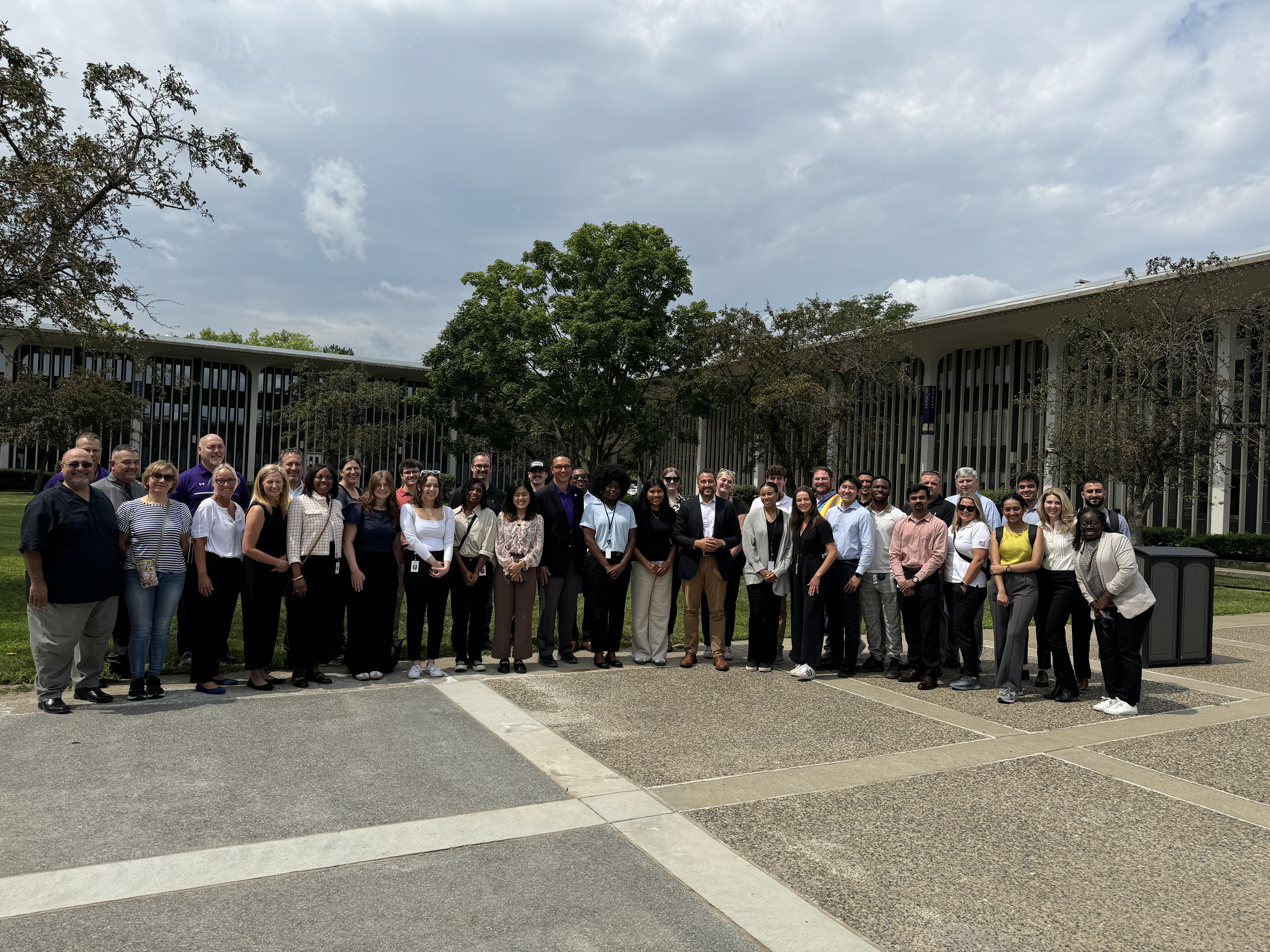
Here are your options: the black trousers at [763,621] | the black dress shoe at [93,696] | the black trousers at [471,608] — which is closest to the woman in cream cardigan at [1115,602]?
the black trousers at [763,621]

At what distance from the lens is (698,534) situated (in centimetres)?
868

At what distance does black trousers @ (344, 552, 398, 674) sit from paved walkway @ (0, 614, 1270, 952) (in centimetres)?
68

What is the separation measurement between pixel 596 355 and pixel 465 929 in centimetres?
2899

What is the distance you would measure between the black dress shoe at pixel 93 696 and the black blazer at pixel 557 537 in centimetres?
352

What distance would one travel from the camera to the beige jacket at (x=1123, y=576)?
6.92m

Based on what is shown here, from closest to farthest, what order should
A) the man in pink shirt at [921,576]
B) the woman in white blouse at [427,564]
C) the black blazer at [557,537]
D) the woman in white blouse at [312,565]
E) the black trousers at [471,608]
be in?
the woman in white blouse at [312,565]
the woman in white blouse at [427,564]
the man in pink shirt at [921,576]
the black trousers at [471,608]
the black blazer at [557,537]

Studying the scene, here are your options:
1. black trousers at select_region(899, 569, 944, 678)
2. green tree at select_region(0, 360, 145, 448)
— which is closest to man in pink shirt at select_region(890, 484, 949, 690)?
black trousers at select_region(899, 569, 944, 678)

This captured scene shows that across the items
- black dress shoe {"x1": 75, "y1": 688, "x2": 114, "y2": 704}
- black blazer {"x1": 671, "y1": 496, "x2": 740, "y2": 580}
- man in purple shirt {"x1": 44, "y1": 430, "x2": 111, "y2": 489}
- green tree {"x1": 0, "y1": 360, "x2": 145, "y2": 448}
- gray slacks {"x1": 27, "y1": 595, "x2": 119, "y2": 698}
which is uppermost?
green tree {"x1": 0, "y1": 360, "x2": 145, "y2": 448}

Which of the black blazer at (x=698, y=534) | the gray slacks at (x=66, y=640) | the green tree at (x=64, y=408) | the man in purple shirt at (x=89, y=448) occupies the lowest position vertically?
the gray slacks at (x=66, y=640)

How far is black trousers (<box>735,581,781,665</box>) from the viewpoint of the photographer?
841 cm

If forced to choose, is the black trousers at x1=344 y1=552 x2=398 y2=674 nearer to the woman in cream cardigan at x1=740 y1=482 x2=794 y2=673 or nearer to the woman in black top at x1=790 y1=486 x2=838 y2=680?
the woman in cream cardigan at x1=740 y1=482 x2=794 y2=673

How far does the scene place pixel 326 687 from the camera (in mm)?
7289

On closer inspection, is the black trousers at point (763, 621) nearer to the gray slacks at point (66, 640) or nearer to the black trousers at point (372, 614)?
the black trousers at point (372, 614)

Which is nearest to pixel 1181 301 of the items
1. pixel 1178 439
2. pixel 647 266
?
pixel 1178 439
